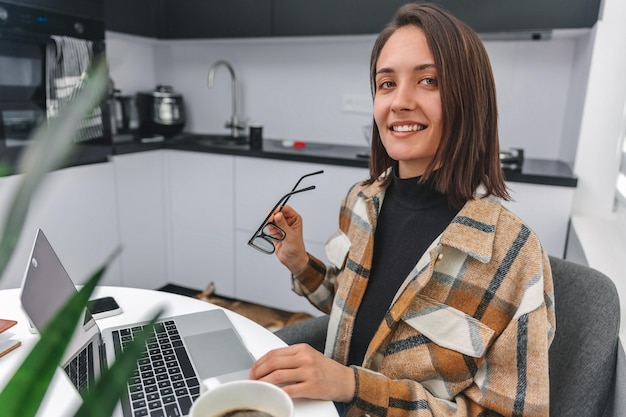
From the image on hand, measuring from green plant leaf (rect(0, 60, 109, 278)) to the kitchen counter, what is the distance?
188 cm

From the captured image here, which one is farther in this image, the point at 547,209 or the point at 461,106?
the point at 547,209

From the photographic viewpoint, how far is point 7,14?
70.7 inches

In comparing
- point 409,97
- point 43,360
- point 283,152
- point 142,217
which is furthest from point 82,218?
point 43,360

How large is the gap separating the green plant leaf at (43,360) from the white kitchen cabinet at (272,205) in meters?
1.95

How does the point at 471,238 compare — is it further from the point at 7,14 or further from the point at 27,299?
the point at 7,14

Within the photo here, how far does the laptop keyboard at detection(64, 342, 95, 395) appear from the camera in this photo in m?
0.66

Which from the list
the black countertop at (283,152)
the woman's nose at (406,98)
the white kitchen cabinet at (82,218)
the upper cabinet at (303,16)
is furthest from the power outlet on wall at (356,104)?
the woman's nose at (406,98)

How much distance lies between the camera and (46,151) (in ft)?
0.69

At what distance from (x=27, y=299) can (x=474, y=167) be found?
2.51 feet

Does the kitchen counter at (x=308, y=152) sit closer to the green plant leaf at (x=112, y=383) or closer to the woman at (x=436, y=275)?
the woman at (x=436, y=275)

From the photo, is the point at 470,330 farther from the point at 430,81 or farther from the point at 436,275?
the point at 430,81

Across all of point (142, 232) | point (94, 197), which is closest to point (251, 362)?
point (94, 197)

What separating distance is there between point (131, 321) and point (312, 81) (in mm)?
2082

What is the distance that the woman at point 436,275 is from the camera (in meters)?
0.75
